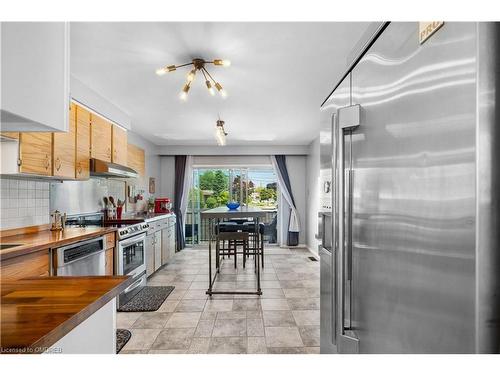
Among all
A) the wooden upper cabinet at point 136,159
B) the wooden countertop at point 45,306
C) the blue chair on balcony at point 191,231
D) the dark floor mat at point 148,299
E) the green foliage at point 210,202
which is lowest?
the dark floor mat at point 148,299

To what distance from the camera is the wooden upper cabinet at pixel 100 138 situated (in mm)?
3326

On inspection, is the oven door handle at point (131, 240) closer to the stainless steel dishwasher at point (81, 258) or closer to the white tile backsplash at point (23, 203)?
the stainless steel dishwasher at point (81, 258)

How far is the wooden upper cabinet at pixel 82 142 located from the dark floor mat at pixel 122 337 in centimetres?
166

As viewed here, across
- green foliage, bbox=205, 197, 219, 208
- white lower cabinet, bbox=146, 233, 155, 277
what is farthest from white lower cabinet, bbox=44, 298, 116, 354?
green foliage, bbox=205, 197, 219, 208

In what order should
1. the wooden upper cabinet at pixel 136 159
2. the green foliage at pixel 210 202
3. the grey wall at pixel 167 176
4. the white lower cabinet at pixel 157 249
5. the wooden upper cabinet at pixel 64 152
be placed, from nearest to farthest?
1. the wooden upper cabinet at pixel 64 152
2. the white lower cabinet at pixel 157 249
3. the wooden upper cabinet at pixel 136 159
4. the grey wall at pixel 167 176
5. the green foliage at pixel 210 202

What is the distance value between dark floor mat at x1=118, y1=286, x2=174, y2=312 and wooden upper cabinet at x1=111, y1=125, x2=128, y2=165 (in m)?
1.82

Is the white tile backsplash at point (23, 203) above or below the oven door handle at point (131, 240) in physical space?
above

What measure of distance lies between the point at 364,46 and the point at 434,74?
1.67 feet

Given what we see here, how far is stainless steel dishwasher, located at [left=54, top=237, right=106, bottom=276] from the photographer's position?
7.43 feet

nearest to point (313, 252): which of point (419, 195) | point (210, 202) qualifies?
point (210, 202)

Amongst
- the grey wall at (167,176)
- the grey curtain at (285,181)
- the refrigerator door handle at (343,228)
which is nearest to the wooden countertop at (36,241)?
the refrigerator door handle at (343,228)

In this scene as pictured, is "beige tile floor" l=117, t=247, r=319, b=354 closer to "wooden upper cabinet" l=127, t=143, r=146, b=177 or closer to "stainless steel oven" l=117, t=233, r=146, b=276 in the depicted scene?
"stainless steel oven" l=117, t=233, r=146, b=276

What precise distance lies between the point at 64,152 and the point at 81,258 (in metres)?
1.07

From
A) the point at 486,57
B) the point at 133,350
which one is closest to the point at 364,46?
the point at 486,57
